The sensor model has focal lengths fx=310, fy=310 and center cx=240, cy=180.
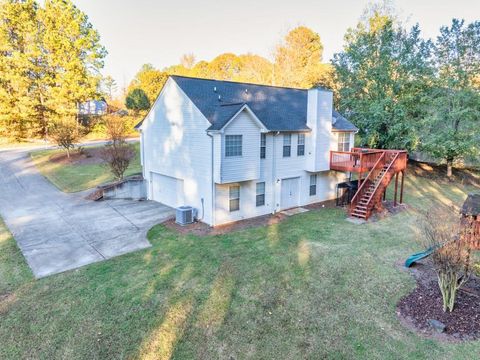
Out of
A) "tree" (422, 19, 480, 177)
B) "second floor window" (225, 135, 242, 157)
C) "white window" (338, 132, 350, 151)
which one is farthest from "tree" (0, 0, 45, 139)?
"tree" (422, 19, 480, 177)

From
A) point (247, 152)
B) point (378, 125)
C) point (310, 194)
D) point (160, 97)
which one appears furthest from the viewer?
point (378, 125)

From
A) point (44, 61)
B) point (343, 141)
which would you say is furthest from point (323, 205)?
point (44, 61)

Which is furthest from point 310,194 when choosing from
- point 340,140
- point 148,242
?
point 148,242

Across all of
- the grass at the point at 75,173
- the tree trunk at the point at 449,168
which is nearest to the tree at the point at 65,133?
the grass at the point at 75,173

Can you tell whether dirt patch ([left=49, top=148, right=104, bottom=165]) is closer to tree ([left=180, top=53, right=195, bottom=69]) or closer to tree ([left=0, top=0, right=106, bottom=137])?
tree ([left=0, top=0, right=106, bottom=137])

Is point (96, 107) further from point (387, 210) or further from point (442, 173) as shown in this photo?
point (442, 173)

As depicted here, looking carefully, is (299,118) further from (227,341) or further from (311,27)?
(311,27)
